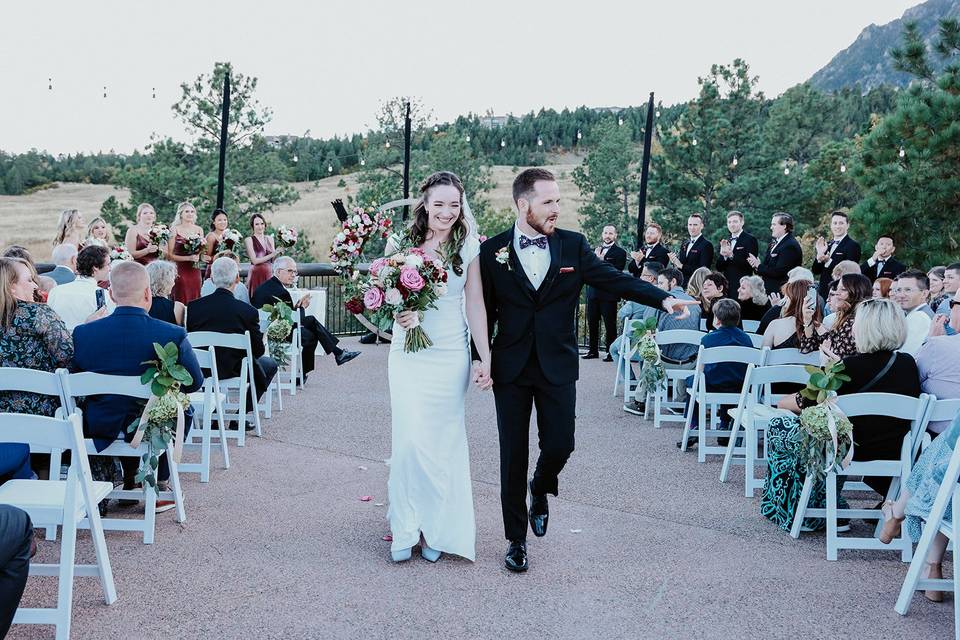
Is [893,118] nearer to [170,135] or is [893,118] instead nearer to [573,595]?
[573,595]

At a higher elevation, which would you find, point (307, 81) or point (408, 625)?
point (307, 81)

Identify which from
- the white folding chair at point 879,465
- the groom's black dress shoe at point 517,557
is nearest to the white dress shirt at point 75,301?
the groom's black dress shoe at point 517,557

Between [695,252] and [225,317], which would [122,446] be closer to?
[225,317]

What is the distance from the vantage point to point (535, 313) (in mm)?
4324

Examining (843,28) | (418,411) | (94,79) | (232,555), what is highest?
(843,28)

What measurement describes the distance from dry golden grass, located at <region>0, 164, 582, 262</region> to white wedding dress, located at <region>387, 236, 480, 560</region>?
86.3 ft

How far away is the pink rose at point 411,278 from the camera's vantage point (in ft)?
13.8

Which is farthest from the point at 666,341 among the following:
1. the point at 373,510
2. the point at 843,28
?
the point at 843,28

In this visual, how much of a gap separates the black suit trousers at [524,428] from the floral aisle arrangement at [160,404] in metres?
1.70

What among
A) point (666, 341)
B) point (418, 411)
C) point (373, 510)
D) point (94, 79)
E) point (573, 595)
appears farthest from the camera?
point (94, 79)

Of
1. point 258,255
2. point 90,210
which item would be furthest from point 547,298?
point 90,210

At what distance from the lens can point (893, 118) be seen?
1499 cm

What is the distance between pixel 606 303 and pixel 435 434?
319 inches

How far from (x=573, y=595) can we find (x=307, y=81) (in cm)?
2010
